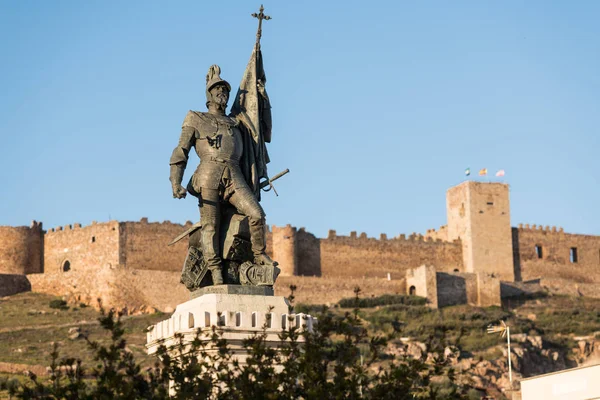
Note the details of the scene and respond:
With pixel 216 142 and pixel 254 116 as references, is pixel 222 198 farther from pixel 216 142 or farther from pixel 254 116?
pixel 254 116

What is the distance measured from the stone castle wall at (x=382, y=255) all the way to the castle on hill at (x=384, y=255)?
53 millimetres

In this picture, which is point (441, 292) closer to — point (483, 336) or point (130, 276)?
point (483, 336)

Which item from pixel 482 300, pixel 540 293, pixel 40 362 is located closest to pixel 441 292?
pixel 482 300

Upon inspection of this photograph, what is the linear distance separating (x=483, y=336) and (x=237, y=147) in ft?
147

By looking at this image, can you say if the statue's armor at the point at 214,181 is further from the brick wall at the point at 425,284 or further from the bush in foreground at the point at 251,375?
the brick wall at the point at 425,284

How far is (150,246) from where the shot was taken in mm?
61094

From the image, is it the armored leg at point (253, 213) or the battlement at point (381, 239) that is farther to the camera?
the battlement at point (381, 239)

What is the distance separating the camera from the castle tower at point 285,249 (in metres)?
61.9

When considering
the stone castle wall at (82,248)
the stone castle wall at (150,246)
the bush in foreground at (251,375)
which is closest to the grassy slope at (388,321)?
the stone castle wall at (82,248)

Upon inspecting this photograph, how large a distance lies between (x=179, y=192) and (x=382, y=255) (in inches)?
2332

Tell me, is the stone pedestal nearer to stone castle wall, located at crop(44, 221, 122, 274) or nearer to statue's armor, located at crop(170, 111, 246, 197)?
statue's armor, located at crop(170, 111, 246, 197)

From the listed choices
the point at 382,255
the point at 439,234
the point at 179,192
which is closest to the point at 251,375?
the point at 179,192

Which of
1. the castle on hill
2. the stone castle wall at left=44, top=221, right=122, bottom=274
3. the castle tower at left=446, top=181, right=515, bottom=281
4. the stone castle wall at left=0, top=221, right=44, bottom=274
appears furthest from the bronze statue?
the castle tower at left=446, top=181, right=515, bottom=281

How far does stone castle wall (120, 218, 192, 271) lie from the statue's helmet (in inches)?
2030
